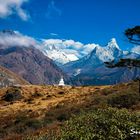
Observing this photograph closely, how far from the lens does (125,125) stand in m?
19.8

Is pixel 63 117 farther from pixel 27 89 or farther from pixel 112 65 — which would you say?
pixel 27 89

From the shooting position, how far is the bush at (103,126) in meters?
18.5

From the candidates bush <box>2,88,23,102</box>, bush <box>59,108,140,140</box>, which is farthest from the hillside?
bush <box>59,108,140,140</box>

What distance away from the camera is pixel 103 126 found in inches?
789

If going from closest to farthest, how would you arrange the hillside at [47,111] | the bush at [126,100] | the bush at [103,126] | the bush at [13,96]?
the bush at [103,126] < the hillside at [47,111] < the bush at [126,100] < the bush at [13,96]

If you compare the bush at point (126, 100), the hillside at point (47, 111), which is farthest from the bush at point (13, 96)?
the bush at point (126, 100)

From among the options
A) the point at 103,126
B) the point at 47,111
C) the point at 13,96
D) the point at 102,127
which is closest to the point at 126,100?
the point at 47,111

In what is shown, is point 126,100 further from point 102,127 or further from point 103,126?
point 102,127

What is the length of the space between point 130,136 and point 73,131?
291cm

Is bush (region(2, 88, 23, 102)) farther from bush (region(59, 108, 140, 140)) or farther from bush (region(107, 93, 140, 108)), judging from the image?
bush (region(59, 108, 140, 140))

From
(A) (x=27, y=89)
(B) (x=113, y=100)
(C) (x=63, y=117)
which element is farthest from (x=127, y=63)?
(A) (x=27, y=89)

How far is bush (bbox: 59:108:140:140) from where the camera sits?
18.5 m

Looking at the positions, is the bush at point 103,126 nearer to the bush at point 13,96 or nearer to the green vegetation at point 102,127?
the green vegetation at point 102,127

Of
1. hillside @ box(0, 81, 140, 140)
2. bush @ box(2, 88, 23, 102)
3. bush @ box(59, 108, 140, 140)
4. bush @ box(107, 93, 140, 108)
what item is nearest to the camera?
bush @ box(59, 108, 140, 140)
